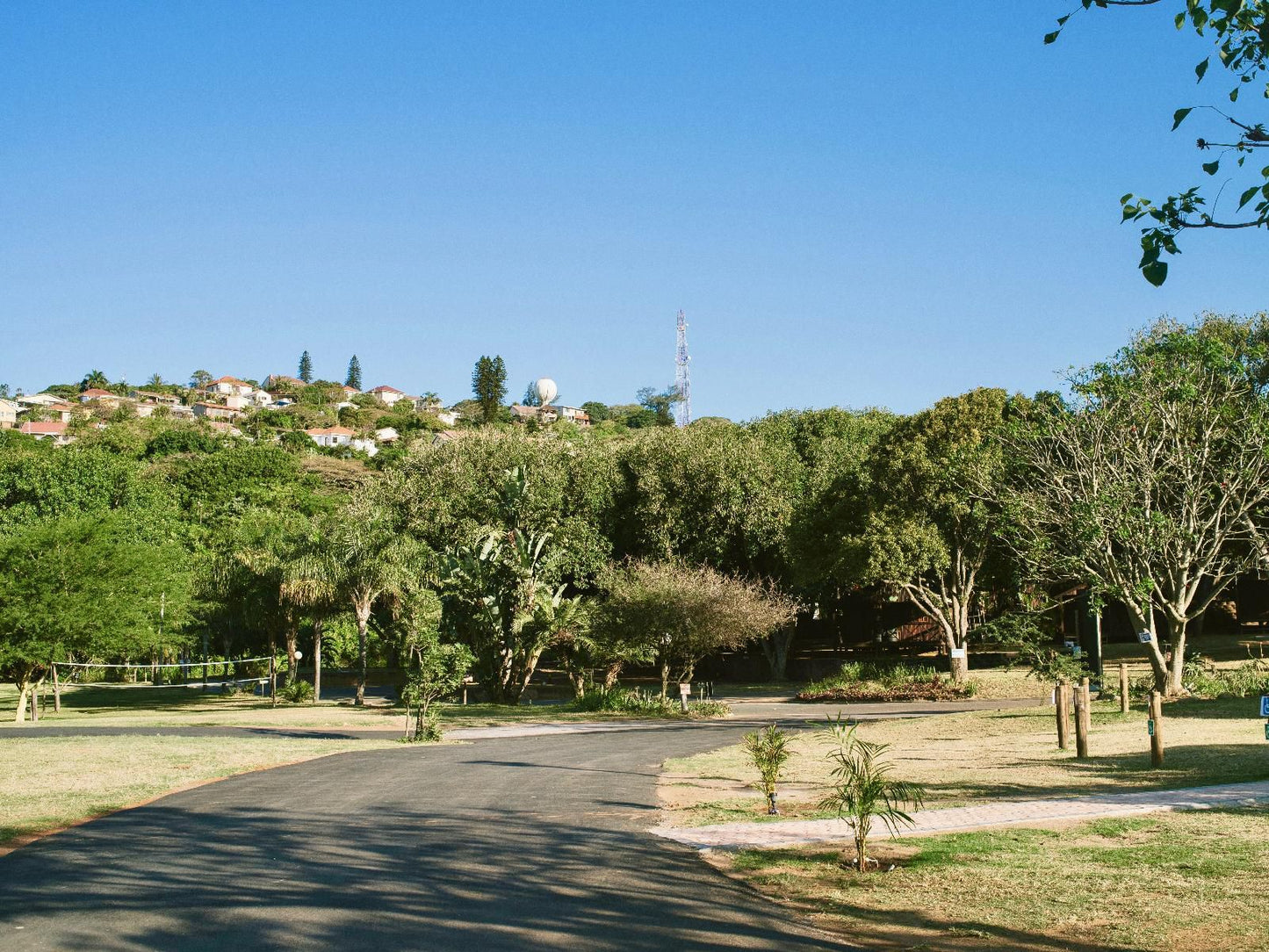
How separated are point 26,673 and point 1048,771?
31.0 metres

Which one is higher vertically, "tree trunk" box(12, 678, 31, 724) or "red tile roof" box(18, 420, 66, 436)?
"red tile roof" box(18, 420, 66, 436)

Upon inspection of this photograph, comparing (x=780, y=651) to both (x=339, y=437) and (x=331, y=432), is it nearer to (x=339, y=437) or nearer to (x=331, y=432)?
(x=339, y=437)

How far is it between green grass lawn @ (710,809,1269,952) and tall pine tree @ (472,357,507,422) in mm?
123041

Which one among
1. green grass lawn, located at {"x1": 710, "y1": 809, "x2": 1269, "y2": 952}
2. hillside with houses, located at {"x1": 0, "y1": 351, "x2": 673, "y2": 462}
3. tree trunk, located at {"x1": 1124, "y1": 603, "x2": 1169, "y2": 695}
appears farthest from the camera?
hillside with houses, located at {"x1": 0, "y1": 351, "x2": 673, "y2": 462}

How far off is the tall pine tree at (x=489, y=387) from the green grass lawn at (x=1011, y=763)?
112640mm

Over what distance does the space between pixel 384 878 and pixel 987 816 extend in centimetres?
640

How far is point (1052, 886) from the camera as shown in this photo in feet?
26.9

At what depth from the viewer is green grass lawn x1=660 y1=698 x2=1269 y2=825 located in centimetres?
1311

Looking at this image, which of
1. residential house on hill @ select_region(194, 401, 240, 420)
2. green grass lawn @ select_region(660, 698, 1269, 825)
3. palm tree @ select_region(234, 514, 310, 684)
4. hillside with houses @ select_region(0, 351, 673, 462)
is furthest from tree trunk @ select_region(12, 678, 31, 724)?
residential house on hill @ select_region(194, 401, 240, 420)

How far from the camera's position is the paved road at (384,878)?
7168mm

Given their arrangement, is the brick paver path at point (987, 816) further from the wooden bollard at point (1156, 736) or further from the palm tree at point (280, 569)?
the palm tree at point (280, 569)

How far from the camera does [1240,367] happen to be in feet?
85.6

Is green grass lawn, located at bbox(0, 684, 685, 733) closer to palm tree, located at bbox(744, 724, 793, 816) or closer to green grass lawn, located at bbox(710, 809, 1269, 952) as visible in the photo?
palm tree, located at bbox(744, 724, 793, 816)

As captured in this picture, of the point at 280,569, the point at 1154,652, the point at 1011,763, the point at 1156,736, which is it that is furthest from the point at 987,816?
the point at 280,569
